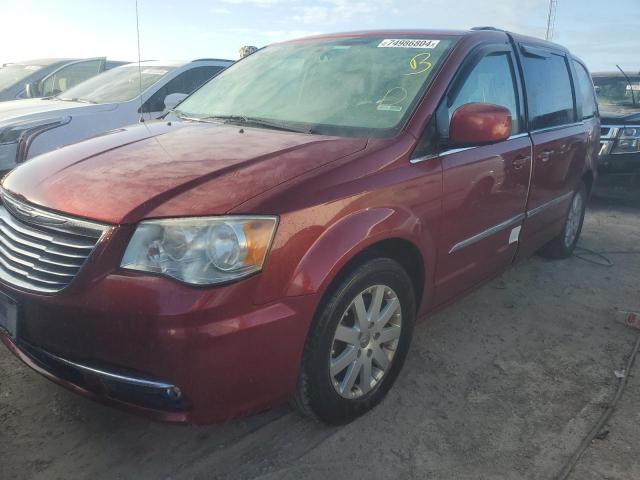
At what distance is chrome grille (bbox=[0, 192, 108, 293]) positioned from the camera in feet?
6.09

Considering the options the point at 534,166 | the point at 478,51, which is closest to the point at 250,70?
the point at 478,51

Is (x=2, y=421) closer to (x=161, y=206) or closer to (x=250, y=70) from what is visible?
(x=161, y=206)

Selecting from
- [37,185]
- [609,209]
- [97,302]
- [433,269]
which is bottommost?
[609,209]

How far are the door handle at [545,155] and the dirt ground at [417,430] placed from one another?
1.12 m

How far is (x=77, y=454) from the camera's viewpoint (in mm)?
2129

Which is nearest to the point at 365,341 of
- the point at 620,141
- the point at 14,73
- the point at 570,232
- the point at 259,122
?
the point at 259,122

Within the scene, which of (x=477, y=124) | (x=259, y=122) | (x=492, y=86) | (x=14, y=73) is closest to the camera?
(x=477, y=124)

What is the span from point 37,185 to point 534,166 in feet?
8.98

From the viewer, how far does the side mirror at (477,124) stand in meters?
2.46

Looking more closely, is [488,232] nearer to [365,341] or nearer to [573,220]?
[365,341]

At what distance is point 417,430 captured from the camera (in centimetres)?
236

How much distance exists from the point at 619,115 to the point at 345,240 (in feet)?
19.4

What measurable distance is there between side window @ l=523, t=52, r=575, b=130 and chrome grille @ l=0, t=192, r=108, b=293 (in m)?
2.74

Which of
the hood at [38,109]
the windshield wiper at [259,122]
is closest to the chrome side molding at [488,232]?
the windshield wiper at [259,122]
